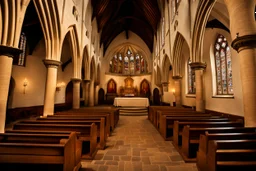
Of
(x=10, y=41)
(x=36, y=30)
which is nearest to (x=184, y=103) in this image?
(x=10, y=41)

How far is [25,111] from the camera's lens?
29.8 feet

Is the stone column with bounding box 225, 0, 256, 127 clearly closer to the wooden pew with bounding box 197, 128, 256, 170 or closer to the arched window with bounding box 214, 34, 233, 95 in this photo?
the wooden pew with bounding box 197, 128, 256, 170

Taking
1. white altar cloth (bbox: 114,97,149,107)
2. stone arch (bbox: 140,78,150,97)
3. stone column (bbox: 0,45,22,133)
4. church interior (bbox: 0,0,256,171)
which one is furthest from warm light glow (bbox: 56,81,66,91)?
stone arch (bbox: 140,78,150,97)

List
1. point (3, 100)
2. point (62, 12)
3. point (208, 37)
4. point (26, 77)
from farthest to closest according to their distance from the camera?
point (26, 77), point (208, 37), point (62, 12), point (3, 100)

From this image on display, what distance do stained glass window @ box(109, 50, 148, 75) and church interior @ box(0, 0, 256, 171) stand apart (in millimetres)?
6050

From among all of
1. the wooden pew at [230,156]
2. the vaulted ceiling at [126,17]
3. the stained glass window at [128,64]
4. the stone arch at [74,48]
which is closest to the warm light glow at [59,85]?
the stone arch at [74,48]

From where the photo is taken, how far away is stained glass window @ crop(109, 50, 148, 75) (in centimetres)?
2186

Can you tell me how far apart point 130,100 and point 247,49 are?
9874 millimetres

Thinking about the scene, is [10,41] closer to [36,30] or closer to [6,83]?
[6,83]

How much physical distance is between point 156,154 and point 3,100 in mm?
4728

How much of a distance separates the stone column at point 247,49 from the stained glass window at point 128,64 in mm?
18185

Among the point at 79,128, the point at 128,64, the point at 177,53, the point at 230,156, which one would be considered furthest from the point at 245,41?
the point at 128,64

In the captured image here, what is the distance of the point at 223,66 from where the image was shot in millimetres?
7609

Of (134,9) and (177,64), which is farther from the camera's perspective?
(134,9)
